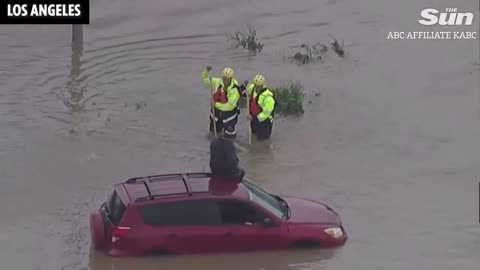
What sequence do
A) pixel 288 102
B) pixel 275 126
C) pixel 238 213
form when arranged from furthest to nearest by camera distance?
pixel 288 102, pixel 275 126, pixel 238 213

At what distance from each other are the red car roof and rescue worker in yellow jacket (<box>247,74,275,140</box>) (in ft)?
15.9

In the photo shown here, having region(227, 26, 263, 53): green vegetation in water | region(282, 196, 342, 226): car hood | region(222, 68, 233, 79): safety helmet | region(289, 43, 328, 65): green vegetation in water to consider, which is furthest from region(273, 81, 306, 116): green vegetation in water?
region(282, 196, 342, 226): car hood

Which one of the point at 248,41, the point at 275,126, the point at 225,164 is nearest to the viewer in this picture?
the point at 225,164

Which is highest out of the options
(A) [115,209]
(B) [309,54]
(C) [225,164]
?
(B) [309,54]

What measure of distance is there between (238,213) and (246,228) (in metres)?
0.24

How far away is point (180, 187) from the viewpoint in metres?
14.9

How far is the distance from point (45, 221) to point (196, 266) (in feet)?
9.41

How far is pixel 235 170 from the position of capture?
15.5 metres

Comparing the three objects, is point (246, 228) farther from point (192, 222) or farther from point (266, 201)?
point (192, 222)

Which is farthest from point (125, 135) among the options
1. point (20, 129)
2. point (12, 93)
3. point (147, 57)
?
point (147, 57)

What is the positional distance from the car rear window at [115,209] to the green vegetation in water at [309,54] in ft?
35.3

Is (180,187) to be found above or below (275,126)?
above

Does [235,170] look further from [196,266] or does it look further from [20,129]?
[20,129]

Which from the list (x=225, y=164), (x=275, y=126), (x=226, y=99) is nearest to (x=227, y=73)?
(x=226, y=99)
